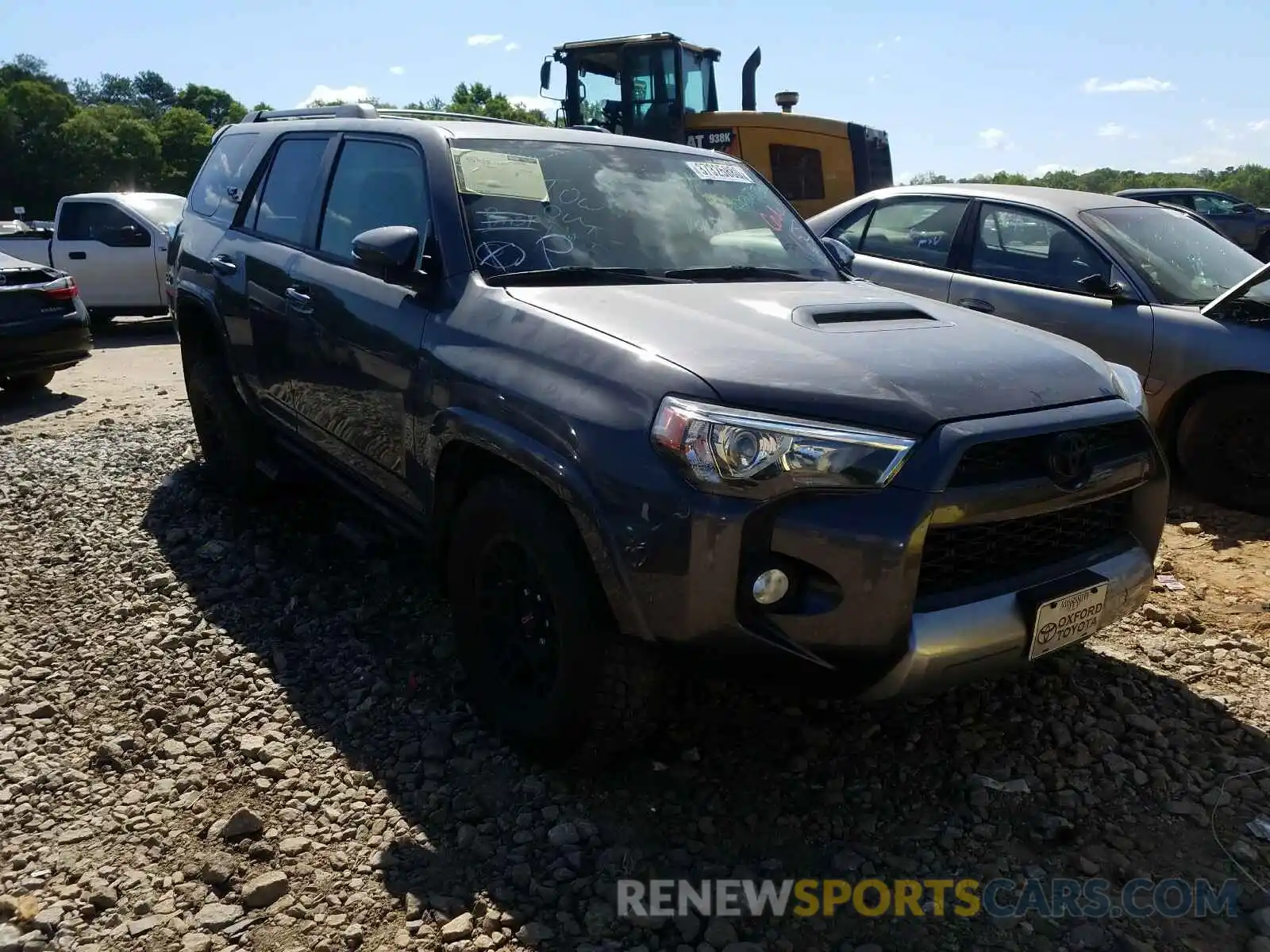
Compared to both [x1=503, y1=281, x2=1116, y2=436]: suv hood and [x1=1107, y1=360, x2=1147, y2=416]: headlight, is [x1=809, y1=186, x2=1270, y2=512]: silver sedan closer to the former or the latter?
[x1=503, y1=281, x2=1116, y2=436]: suv hood

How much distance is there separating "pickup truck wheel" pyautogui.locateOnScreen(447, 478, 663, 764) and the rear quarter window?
283 centimetres

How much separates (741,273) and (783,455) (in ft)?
4.55

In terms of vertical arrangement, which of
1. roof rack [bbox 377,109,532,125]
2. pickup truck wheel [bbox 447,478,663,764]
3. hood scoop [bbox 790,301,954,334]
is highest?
roof rack [bbox 377,109,532,125]

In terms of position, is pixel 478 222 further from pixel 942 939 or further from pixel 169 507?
pixel 169 507

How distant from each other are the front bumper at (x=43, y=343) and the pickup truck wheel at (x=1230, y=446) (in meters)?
8.31

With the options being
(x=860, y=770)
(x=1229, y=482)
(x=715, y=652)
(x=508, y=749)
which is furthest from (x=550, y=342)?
(x=1229, y=482)

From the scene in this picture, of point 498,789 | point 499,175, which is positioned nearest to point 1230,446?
point 499,175

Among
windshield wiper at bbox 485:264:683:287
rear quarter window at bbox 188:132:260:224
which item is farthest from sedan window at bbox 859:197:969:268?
rear quarter window at bbox 188:132:260:224

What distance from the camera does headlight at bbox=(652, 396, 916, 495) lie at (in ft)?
7.67

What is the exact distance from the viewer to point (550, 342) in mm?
2768

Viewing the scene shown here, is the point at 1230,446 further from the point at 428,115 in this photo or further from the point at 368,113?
the point at 368,113

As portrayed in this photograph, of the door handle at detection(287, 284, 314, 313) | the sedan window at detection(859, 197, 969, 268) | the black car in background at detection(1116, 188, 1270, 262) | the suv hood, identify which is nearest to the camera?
the suv hood

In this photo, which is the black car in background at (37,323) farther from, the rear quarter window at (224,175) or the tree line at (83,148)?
the tree line at (83,148)

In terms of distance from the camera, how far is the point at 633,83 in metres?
11.1
